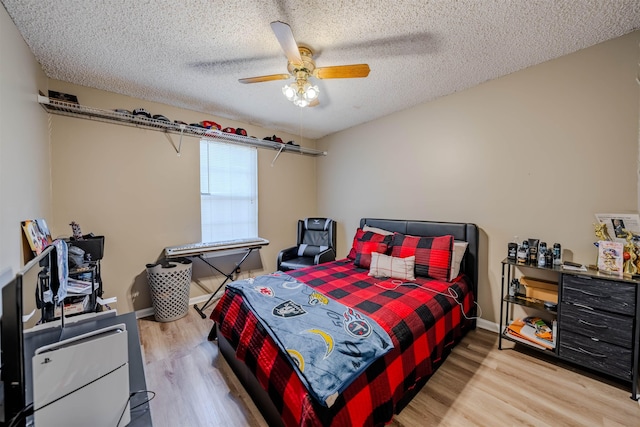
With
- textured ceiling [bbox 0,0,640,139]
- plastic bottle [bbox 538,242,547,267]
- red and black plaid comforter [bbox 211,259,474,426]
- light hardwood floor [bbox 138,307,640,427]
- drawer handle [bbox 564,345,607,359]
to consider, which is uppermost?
textured ceiling [bbox 0,0,640,139]

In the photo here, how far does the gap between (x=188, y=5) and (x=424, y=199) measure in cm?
273

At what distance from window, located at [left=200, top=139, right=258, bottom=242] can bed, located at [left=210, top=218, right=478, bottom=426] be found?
57.4 inches

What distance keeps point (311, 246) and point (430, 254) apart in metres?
1.78

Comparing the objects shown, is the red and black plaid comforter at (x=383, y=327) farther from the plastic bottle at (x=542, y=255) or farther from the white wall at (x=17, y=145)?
the white wall at (x=17, y=145)

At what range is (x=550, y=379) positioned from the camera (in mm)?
1766

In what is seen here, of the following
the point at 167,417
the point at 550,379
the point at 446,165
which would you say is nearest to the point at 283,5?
the point at 446,165

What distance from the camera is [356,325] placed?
146 centimetres

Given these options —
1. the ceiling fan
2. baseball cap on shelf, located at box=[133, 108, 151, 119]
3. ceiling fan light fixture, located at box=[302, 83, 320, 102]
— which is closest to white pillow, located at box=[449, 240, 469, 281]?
the ceiling fan

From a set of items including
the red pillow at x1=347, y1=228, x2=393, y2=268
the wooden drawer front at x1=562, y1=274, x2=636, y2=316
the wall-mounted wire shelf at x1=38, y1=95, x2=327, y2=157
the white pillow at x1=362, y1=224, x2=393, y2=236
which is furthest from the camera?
the white pillow at x1=362, y1=224, x2=393, y2=236

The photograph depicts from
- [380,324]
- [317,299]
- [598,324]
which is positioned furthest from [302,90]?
[598,324]

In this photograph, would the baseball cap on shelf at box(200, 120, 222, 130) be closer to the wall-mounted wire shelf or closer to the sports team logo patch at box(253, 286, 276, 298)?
the wall-mounted wire shelf

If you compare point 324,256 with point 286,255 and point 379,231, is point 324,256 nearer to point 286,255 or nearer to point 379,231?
point 286,255

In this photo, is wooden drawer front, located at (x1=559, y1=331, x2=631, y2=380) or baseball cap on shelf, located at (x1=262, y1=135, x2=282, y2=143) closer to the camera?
wooden drawer front, located at (x1=559, y1=331, x2=631, y2=380)

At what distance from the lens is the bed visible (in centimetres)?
120
